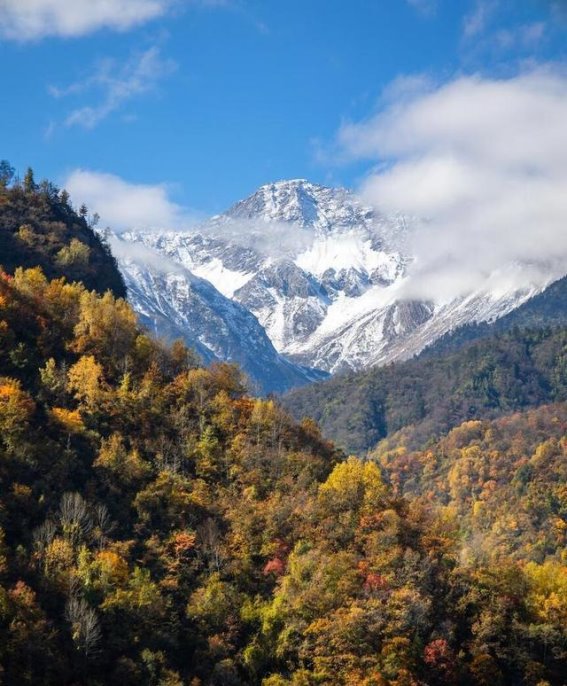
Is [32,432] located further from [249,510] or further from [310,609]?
[310,609]

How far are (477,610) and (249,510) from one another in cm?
3817

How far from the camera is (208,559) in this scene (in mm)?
135375

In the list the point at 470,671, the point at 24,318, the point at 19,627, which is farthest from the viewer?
the point at 24,318

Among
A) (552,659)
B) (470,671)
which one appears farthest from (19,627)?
(552,659)

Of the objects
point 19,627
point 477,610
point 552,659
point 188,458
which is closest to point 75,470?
point 188,458

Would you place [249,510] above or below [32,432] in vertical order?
below

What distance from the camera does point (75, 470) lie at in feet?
466

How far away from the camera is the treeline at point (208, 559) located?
117m

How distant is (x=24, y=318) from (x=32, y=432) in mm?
32537

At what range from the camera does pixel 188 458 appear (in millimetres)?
156750

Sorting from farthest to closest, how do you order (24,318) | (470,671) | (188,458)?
(24,318)
(188,458)
(470,671)

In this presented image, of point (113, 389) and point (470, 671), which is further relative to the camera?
point (113, 389)

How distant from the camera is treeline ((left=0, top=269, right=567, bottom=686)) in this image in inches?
4609

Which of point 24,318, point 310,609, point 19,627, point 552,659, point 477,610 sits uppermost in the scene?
point 24,318
